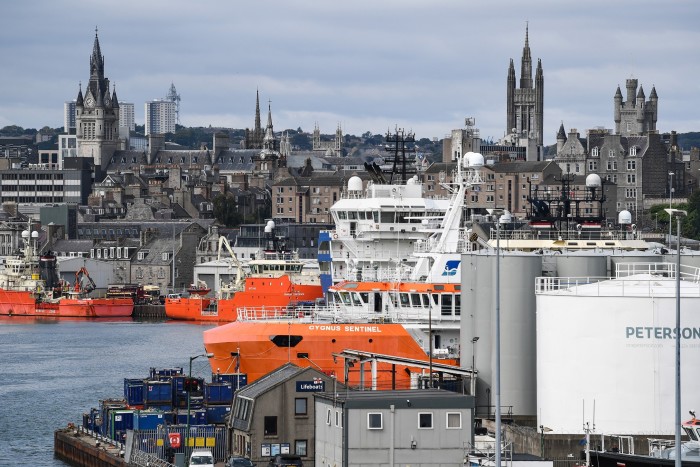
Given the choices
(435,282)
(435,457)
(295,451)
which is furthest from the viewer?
(435,282)

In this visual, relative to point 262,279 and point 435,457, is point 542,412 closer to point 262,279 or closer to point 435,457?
point 435,457

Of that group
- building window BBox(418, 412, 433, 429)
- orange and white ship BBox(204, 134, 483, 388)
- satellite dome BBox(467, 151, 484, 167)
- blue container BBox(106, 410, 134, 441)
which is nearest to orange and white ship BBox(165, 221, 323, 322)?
orange and white ship BBox(204, 134, 483, 388)

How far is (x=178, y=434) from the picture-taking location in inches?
1820

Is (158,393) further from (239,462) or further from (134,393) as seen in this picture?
(239,462)

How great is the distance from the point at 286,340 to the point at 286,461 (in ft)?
56.5

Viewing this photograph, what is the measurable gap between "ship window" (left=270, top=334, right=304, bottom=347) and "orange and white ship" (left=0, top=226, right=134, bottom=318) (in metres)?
75.1

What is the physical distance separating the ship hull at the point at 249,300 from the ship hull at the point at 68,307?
4059 mm

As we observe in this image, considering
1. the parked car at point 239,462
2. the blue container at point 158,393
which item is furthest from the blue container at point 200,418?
the parked car at point 239,462

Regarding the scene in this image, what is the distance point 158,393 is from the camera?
179 ft

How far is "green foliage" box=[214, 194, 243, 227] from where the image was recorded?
597 ft

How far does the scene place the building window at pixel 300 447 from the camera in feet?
138

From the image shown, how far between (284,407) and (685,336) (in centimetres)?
936

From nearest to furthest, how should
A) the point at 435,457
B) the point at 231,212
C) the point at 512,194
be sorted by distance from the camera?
the point at 435,457 → the point at 512,194 → the point at 231,212

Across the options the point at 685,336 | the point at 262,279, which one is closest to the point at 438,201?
the point at 685,336
